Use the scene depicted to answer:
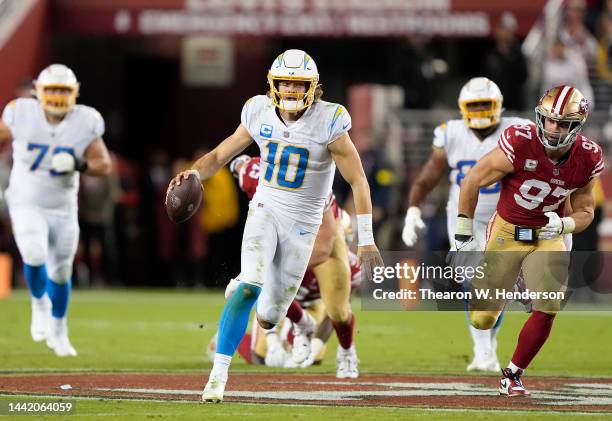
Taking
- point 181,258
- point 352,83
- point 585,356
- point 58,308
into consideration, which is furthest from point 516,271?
point 352,83

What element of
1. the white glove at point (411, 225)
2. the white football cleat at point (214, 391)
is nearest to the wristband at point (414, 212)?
the white glove at point (411, 225)

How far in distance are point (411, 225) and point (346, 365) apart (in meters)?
1.07

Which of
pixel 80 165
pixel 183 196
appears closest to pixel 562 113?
pixel 183 196

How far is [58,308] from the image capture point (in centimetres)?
1009

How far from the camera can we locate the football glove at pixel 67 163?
9984 mm

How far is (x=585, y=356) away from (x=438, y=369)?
1.50 m

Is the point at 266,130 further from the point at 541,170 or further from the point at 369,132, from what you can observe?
the point at 369,132

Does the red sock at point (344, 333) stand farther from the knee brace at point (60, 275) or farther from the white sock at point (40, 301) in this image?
the white sock at point (40, 301)

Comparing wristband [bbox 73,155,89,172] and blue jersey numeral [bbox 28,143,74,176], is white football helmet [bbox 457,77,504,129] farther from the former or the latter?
blue jersey numeral [bbox 28,143,74,176]

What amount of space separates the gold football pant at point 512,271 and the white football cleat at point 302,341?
1.41 m

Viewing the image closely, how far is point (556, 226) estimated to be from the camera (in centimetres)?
739

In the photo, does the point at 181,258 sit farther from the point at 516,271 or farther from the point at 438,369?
the point at 516,271

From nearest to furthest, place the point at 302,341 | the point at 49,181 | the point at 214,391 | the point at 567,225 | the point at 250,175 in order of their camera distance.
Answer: the point at 214,391, the point at 567,225, the point at 250,175, the point at 302,341, the point at 49,181

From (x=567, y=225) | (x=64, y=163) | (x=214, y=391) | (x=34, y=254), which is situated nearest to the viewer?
(x=214, y=391)
